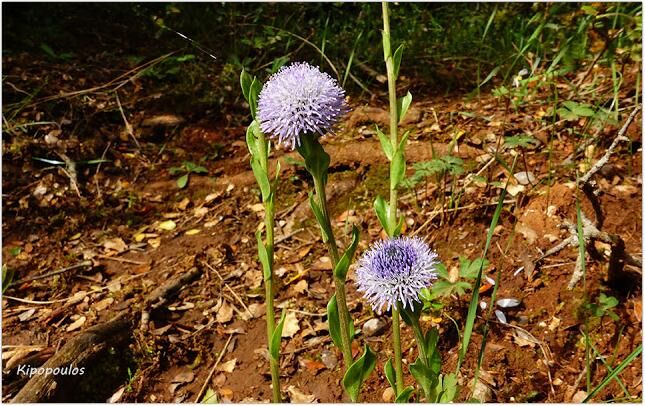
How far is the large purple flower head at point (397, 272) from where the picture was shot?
1.20 metres

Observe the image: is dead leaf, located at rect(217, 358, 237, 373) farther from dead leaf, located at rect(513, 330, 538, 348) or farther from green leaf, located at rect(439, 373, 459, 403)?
dead leaf, located at rect(513, 330, 538, 348)

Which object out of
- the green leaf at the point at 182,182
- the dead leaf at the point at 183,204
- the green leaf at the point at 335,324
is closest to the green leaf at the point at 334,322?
the green leaf at the point at 335,324

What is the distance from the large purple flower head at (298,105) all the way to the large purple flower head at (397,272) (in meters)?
0.30

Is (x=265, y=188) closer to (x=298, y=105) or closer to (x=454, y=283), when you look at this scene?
(x=298, y=105)

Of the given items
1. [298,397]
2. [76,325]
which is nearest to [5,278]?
[76,325]

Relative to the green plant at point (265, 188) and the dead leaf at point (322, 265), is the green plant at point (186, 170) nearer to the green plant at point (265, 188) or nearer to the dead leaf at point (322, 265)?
the dead leaf at point (322, 265)

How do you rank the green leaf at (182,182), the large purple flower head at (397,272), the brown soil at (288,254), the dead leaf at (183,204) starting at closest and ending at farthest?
the large purple flower head at (397,272)
the brown soil at (288,254)
the dead leaf at (183,204)
the green leaf at (182,182)

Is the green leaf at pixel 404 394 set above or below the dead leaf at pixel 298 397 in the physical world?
above

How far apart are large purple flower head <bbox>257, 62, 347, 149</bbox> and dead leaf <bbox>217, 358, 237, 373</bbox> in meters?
0.98

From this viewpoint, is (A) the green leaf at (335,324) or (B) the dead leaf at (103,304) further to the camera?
(B) the dead leaf at (103,304)

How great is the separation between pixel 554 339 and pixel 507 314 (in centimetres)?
16

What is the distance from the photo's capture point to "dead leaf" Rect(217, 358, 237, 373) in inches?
75.0

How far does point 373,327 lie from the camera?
1928 millimetres

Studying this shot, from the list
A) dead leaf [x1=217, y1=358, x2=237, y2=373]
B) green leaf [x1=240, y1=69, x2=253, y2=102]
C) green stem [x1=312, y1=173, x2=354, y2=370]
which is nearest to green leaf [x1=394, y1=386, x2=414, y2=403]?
green stem [x1=312, y1=173, x2=354, y2=370]
